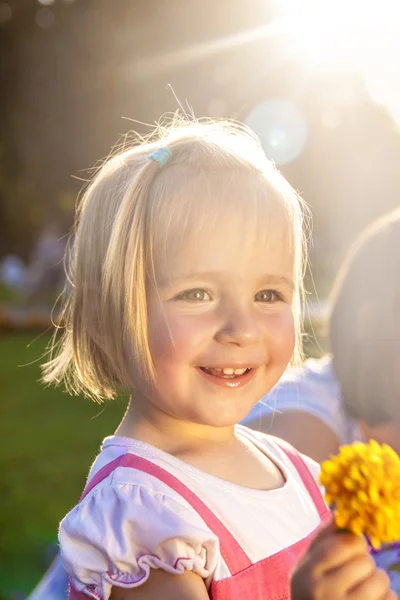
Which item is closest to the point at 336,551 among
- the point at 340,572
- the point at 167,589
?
the point at 340,572

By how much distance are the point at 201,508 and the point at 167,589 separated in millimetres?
150

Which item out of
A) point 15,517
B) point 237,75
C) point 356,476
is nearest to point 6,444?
point 15,517

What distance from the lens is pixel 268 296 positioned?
143cm

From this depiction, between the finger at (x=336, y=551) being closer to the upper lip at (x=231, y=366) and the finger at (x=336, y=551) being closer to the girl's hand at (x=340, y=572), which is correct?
the girl's hand at (x=340, y=572)

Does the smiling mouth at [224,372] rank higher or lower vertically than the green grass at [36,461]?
higher

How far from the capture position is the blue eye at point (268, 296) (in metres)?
1.42

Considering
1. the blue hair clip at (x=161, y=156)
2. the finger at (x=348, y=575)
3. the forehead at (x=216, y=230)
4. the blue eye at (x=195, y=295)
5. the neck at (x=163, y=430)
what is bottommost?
the finger at (x=348, y=575)

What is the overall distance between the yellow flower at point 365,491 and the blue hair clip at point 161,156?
23.5 inches

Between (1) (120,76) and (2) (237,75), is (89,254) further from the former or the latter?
(1) (120,76)

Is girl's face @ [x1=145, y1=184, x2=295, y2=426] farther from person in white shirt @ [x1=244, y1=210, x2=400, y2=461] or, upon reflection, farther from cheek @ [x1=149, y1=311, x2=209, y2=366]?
person in white shirt @ [x1=244, y1=210, x2=400, y2=461]

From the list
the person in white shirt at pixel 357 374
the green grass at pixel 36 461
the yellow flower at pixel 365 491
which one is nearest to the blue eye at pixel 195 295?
the yellow flower at pixel 365 491

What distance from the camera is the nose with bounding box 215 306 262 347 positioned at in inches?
51.7

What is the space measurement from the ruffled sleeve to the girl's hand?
19cm

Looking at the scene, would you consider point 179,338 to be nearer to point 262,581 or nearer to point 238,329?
point 238,329
